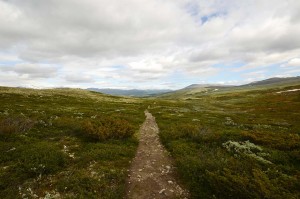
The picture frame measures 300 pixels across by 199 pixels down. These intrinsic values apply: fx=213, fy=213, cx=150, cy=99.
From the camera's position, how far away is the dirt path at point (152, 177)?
10477 mm

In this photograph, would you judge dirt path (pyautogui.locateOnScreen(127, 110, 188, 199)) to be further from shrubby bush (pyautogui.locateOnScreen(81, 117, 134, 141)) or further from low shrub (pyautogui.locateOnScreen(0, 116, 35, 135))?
low shrub (pyautogui.locateOnScreen(0, 116, 35, 135))

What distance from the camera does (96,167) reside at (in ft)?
42.4

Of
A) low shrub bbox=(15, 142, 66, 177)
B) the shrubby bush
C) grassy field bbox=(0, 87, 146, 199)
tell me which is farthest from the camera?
the shrubby bush

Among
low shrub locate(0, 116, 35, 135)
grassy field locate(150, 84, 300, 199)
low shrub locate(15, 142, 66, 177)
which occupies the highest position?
low shrub locate(0, 116, 35, 135)

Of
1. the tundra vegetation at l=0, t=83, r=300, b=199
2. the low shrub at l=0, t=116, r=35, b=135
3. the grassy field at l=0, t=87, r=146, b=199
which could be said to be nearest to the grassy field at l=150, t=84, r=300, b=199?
the tundra vegetation at l=0, t=83, r=300, b=199

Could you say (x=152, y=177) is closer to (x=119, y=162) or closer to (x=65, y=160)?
(x=119, y=162)

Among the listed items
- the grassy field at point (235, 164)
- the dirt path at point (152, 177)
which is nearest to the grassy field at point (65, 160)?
the dirt path at point (152, 177)

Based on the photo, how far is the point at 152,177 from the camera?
40.0ft

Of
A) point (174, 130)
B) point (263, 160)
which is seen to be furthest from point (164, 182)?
point (174, 130)

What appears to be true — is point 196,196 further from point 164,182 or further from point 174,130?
point 174,130

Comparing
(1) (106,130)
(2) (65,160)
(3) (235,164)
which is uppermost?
(1) (106,130)

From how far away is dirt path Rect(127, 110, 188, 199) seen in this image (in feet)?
34.4

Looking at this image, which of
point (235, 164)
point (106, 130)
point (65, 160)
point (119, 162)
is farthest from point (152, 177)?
point (106, 130)

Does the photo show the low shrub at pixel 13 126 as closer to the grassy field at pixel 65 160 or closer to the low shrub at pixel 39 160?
the grassy field at pixel 65 160
